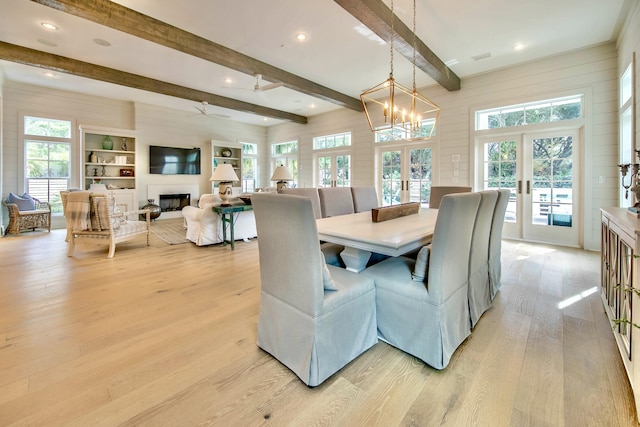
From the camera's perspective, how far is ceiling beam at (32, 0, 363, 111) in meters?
2.98

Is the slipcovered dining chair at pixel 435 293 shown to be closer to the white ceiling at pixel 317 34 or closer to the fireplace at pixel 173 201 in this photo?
the white ceiling at pixel 317 34

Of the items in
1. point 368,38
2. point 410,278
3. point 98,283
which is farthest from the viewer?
point 368,38

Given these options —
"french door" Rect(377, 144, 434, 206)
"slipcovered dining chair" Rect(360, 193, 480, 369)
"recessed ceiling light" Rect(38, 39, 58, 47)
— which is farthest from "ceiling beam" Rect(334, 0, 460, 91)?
"recessed ceiling light" Rect(38, 39, 58, 47)

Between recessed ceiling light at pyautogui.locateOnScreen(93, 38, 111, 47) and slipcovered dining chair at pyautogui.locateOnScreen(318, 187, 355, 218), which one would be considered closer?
slipcovered dining chair at pyautogui.locateOnScreen(318, 187, 355, 218)

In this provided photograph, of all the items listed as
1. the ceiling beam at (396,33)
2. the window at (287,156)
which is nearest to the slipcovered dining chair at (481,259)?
the ceiling beam at (396,33)

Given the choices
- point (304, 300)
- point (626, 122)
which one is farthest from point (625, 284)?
point (626, 122)

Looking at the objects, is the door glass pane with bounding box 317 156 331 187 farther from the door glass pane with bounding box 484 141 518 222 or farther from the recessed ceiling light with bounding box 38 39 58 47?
the recessed ceiling light with bounding box 38 39 58 47

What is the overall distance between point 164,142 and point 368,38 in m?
6.12

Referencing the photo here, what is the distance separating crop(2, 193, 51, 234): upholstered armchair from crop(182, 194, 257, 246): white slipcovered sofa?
330 centimetres

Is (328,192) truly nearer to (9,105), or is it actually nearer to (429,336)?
(429,336)

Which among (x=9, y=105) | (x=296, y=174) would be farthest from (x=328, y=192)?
(x=9, y=105)

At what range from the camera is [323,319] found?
4.90 feet

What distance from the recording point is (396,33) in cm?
338

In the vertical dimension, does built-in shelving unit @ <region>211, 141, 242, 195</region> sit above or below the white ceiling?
below
